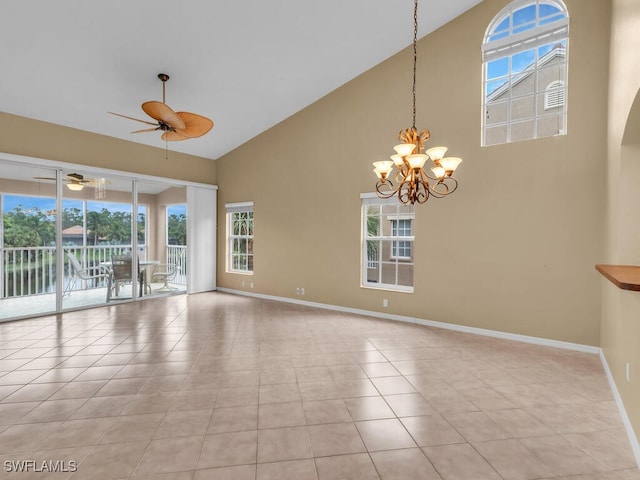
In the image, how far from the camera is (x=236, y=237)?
7.19 m

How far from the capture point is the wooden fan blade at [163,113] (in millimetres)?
3148

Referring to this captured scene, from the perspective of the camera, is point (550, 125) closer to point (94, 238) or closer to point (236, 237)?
point (236, 237)

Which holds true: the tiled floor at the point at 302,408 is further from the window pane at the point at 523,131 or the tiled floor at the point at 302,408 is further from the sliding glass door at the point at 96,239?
the window pane at the point at 523,131

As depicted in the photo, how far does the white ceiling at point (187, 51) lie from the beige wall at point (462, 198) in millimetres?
531

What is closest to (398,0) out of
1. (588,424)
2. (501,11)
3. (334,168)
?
(501,11)

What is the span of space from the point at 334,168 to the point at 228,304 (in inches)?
123

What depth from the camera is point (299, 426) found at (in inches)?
87.8

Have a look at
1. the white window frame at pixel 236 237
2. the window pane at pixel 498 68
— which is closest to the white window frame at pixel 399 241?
the window pane at pixel 498 68

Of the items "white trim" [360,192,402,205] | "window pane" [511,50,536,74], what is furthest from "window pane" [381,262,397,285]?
"window pane" [511,50,536,74]

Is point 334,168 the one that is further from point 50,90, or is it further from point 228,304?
point 50,90

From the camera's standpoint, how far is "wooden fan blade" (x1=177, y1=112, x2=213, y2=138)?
3443 mm

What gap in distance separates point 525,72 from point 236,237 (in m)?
5.77

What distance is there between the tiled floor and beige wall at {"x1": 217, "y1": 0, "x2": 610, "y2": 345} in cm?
59

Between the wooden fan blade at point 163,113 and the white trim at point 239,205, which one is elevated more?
the wooden fan blade at point 163,113
